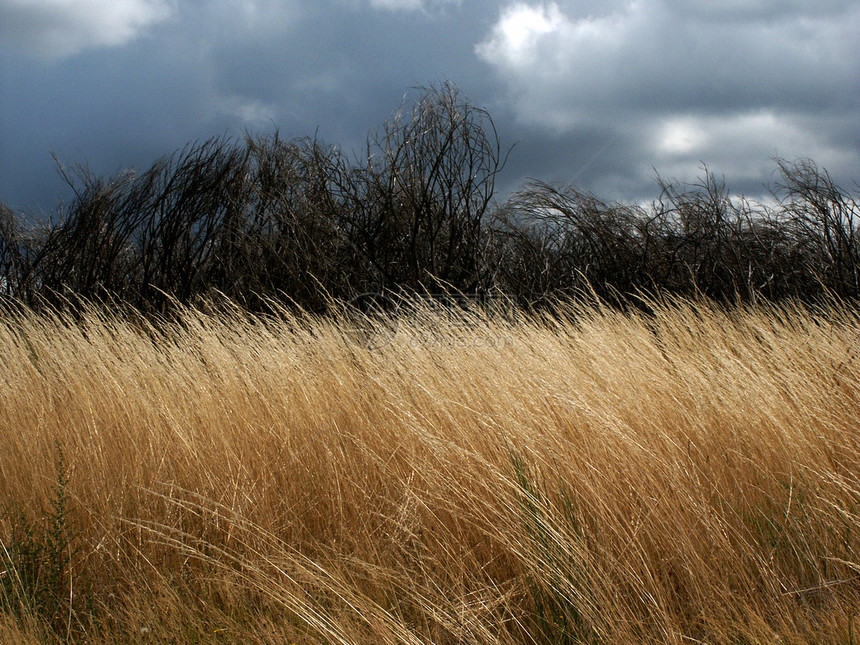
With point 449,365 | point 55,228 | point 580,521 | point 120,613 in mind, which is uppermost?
point 55,228

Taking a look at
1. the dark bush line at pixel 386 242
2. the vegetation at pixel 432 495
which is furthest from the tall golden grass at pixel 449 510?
the dark bush line at pixel 386 242

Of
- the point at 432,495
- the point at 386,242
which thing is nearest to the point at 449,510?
the point at 432,495

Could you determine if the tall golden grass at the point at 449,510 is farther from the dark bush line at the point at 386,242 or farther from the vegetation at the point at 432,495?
the dark bush line at the point at 386,242

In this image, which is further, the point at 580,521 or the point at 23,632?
the point at 580,521

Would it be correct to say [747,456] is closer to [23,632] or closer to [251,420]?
[251,420]

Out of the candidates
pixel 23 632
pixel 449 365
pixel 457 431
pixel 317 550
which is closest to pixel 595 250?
pixel 449 365

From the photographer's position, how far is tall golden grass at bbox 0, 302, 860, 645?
178 cm

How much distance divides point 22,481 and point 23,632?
4.14 feet

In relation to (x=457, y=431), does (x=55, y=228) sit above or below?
above

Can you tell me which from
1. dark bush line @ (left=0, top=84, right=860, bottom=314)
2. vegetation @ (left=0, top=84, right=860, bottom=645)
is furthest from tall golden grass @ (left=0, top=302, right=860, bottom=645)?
dark bush line @ (left=0, top=84, right=860, bottom=314)

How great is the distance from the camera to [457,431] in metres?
2.69

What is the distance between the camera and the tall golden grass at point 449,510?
1775 mm

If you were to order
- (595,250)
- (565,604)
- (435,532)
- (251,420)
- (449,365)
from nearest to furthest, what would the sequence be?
(565,604) → (435,532) → (251,420) → (449,365) → (595,250)

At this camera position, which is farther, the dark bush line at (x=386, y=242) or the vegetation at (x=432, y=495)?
the dark bush line at (x=386, y=242)
